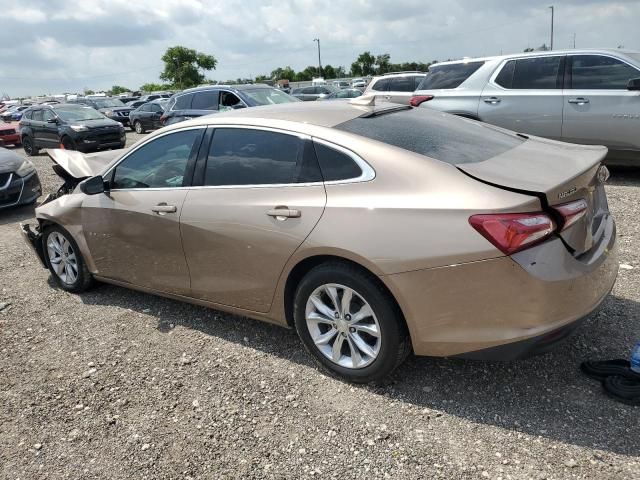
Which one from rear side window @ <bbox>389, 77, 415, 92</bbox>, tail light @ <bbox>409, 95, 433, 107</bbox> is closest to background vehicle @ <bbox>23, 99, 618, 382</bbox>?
tail light @ <bbox>409, 95, 433, 107</bbox>

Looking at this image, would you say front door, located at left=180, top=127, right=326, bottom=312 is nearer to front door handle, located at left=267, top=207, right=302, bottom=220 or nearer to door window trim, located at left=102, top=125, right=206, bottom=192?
front door handle, located at left=267, top=207, right=302, bottom=220

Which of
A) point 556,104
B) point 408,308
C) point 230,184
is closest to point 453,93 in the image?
point 556,104

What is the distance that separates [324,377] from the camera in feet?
10.7

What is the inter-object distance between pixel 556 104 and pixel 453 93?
1645 mm

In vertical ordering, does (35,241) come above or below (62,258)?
above

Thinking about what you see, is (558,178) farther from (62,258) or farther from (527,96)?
(527,96)

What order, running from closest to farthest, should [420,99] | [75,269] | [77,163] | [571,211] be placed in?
1. [571,211]
2. [75,269]
3. [77,163]
4. [420,99]

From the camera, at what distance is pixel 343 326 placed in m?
3.03

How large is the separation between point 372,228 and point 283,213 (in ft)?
1.97

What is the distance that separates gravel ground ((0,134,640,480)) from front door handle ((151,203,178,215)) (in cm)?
94

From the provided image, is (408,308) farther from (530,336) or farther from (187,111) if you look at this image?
(187,111)

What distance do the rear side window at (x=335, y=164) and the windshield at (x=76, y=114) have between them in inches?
599

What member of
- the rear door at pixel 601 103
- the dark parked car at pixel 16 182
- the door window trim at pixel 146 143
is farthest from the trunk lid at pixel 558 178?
the dark parked car at pixel 16 182

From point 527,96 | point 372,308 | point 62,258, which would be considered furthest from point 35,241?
point 527,96
